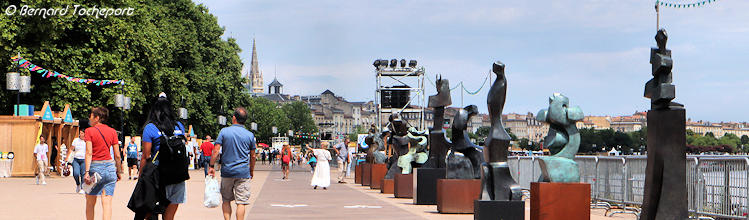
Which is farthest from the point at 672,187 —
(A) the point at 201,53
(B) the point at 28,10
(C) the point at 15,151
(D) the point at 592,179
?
(A) the point at 201,53

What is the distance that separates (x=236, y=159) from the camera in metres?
11.5

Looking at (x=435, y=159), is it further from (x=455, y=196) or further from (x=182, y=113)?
(x=182, y=113)

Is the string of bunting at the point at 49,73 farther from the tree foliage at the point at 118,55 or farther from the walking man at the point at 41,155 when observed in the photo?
the walking man at the point at 41,155

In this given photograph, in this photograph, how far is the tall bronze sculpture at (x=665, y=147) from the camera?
927 centimetres

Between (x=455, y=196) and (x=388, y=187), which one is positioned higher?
(x=455, y=196)

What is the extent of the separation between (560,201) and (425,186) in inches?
306

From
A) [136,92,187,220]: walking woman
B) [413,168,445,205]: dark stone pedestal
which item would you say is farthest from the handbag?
[413,168,445,205]: dark stone pedestal

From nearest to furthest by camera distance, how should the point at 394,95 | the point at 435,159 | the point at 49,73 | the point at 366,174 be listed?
the point at 435,159
the point at 366,174
the point at 49,73
the point at 394,95

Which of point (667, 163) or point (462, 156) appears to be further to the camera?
point (462, 156)

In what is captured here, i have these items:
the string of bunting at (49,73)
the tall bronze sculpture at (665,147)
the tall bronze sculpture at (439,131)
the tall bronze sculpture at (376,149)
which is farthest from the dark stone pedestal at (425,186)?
the string of bunting at (49,73)

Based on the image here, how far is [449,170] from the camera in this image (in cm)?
1669

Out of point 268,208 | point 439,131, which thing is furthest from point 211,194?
point 439,131

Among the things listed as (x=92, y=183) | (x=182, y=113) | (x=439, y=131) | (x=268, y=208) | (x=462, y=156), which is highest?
(x=182, y=113)

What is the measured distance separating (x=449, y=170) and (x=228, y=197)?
5767 millimetres
